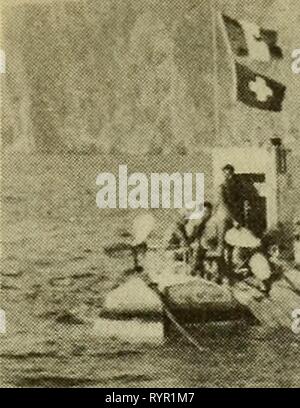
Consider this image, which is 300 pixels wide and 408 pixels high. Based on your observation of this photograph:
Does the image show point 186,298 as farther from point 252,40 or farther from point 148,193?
point 252,40

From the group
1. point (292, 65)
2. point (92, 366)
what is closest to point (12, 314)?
point (92, 366)

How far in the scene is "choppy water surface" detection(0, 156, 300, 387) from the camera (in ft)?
3.01

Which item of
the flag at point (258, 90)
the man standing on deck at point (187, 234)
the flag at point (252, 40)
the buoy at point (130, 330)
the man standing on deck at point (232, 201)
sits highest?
the flag at point (252, 40)

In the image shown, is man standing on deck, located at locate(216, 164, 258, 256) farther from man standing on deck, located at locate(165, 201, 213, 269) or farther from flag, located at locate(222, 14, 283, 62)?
flag, located at locate(222, 14, 283, 62)

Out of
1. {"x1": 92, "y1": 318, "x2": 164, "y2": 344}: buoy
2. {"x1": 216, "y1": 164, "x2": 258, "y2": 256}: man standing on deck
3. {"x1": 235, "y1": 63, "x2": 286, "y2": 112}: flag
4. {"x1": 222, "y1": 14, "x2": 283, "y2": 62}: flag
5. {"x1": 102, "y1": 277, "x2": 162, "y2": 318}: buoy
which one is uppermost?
{"x1": 222, "y1": 14, "x2": 283, "y2": 62}: flag

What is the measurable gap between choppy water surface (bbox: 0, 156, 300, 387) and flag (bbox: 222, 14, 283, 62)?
30cm

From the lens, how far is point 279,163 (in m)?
0.93

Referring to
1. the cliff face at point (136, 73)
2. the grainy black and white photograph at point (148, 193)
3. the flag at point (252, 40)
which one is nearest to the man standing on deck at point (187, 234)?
the grainy black and white photograph at point (148, 193)

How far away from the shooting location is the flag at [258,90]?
3.04 ft

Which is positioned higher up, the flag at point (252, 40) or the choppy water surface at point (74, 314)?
the flag at point (252, 40)

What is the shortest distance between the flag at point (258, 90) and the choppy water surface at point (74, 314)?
0.24 metres

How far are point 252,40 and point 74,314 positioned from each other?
21.1 inches

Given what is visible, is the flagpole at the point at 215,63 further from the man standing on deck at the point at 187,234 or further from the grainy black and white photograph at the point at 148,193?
the man standing on deck at the point at 187,234

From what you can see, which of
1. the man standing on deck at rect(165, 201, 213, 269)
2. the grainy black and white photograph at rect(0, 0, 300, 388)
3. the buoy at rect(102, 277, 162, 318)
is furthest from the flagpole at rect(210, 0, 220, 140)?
the buoy at rect(102, 277, 162, 318)
